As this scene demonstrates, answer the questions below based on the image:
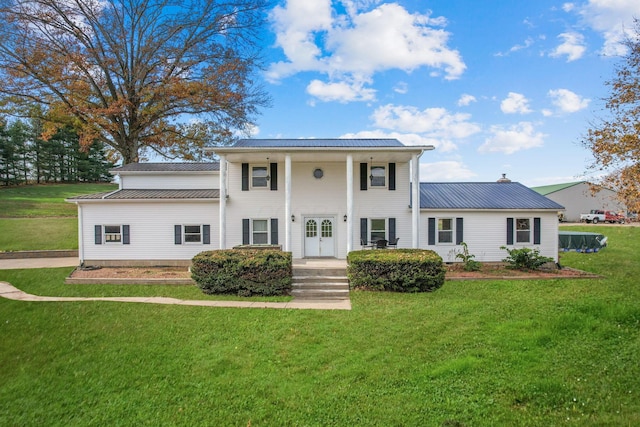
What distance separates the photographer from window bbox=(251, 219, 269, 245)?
15.1 meters

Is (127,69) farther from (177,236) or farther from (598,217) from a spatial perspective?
(598,217)

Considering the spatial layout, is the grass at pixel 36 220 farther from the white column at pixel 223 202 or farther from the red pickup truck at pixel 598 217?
the red pickup truck at pixel 598 217

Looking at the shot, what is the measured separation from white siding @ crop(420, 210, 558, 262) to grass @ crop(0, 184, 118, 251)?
2024 cm

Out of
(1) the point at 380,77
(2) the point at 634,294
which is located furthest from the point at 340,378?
(1) the point at 380,77

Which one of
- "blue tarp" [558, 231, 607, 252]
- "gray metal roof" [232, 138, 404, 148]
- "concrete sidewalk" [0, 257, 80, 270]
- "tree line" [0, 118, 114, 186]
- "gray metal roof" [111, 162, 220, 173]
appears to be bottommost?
"concrete sidewalk" [0, 257, 80, 270]

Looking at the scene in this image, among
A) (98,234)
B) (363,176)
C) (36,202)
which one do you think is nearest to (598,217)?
(363,176)

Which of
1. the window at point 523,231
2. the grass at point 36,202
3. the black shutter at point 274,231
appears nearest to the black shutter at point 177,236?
the black shutter at point 274,231

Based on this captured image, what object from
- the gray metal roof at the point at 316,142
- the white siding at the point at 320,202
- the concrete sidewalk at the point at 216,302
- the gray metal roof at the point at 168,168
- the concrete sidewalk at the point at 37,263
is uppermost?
the gray metal roof at the point at 316,142

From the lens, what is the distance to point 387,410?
435 cm

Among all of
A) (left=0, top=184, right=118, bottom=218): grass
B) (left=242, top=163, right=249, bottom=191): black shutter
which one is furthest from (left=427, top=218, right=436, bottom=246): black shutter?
(left=0, top=184, right=118, bottom=218): grass

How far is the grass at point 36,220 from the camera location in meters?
20.0

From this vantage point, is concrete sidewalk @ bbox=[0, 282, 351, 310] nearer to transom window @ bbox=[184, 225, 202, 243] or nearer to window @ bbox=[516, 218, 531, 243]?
transom window @ bbox=[184, 225, 202, 243]

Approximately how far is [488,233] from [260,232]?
10.2 metres

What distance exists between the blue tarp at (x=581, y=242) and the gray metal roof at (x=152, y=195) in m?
20.6
